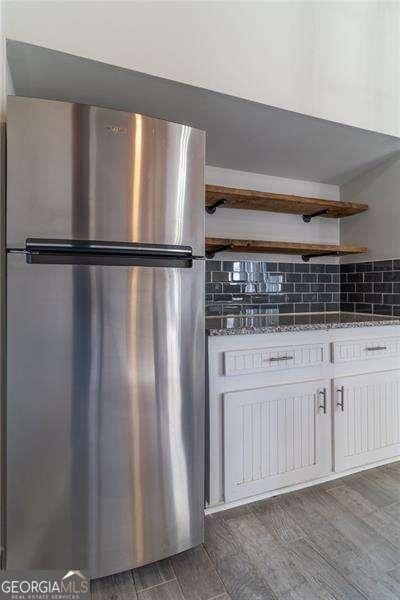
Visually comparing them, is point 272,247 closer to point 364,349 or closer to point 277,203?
point 277,203

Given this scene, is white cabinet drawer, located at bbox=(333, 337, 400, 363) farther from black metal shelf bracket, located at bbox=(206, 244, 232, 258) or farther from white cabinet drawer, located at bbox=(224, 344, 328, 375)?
A: black metal shelf bracket, located at bbox=(206, 244, 232, 258)

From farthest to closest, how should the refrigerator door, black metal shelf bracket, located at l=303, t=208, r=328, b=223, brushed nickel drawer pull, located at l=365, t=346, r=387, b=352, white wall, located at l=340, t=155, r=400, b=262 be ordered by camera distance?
black metal shelf bracket, located at l=303, t=208, r=328, b=223, white wall, located at l=340, t=155, r=400, b=262, brushed nickel drawer pull, located at l=365, t=346, r=387, b=352, the refrigerator door

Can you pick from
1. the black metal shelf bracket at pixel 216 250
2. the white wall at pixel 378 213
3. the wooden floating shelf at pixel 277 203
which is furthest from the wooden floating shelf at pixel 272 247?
the wooden floating shelf at pixel 277 203

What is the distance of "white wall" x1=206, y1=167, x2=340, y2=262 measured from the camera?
89.0 inches

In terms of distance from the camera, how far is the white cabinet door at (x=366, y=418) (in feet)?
6.05

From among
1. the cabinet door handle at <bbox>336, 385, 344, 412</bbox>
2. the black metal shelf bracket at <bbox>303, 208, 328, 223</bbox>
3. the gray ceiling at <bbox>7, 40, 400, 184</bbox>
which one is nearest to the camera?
the gray ceiling at <bbox>7, 40, 400, 184</bbox>

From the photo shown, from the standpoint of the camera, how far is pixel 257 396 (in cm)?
162

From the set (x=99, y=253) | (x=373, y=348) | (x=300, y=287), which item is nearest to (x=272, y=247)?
(x=300, y=287)

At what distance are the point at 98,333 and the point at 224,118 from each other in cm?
132

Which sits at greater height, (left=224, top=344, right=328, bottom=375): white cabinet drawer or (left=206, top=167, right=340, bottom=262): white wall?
(left=206, top=167, right=340, bottom=262): white wall

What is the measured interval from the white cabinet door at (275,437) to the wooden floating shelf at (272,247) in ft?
2.76

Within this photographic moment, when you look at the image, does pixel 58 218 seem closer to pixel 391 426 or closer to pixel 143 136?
pixel 143 136

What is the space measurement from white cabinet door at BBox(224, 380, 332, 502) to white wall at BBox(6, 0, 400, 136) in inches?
57.1

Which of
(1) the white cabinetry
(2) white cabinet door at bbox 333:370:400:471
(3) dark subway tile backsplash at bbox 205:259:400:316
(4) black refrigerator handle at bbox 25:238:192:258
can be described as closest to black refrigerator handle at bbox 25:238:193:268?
(4) black refrigerator handle at bbox 25:238:192:258
